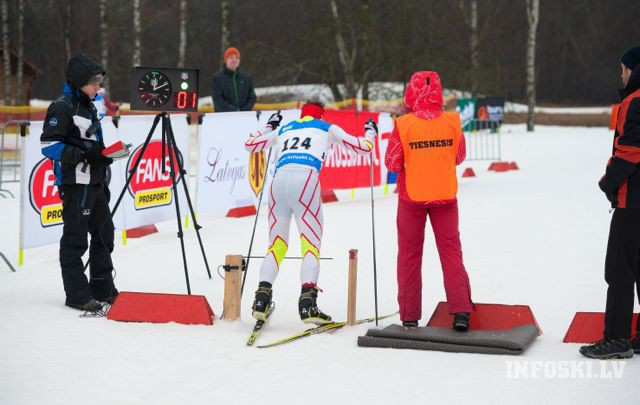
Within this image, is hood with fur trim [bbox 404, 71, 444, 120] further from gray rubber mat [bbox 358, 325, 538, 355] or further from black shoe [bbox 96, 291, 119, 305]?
black shoe [bbox 96, 291, 119, 305]

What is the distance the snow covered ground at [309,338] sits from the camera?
5090 millimetres

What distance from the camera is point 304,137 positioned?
6.73 m

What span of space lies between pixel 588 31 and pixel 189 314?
61.1 m

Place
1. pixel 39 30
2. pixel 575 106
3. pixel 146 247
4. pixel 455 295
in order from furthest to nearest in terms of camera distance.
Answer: pixel 575 106, pixel 39 30, pixel 146 247, pixel 455 295

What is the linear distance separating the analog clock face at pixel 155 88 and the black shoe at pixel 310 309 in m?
2.12

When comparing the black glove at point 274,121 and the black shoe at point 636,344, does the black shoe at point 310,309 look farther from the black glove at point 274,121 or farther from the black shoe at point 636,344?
the black shoe at point 636,344

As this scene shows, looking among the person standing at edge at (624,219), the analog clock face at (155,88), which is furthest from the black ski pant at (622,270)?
the analog clock face at (155,88)

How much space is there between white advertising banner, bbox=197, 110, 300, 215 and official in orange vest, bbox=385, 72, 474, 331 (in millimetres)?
5142

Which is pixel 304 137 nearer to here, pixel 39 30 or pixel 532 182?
pixel 532 182

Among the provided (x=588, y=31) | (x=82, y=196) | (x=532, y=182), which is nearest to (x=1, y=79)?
(x=532, y=182)

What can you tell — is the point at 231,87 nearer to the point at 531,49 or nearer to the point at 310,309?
the point at 310,309

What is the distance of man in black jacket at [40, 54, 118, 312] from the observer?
6949 millimetres

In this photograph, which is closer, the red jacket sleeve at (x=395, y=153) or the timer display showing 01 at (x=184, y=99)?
the red jacket sleeve at (x=395, y=153)


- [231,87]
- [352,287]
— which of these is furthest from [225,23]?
[352,287]
